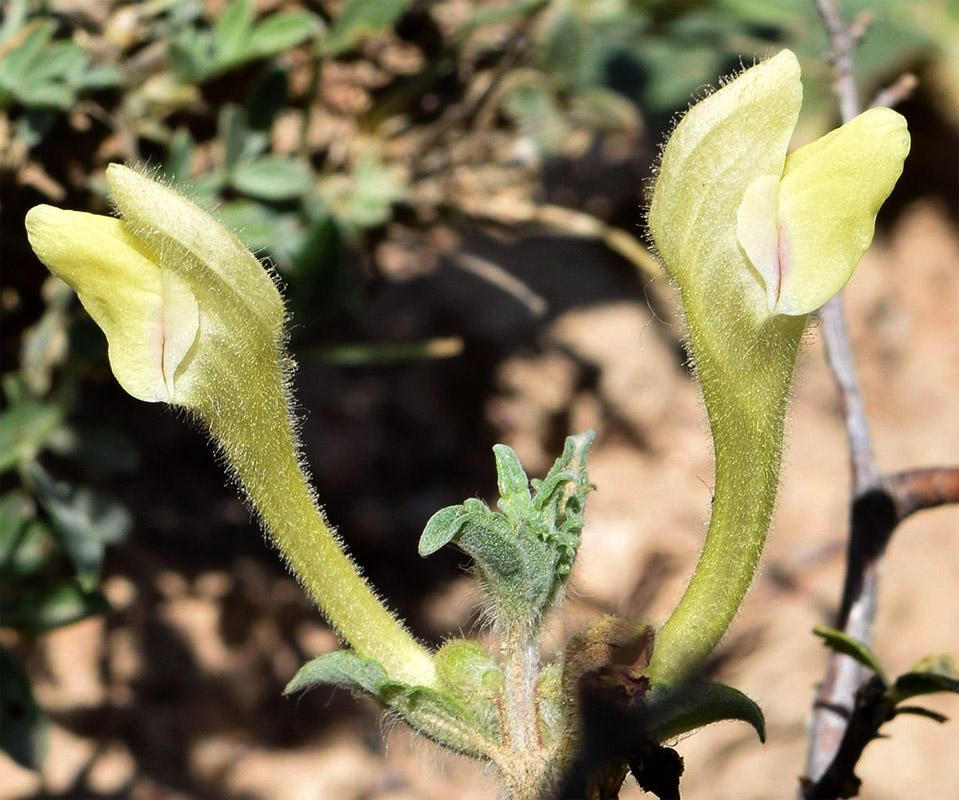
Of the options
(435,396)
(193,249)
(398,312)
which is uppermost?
(193,249)

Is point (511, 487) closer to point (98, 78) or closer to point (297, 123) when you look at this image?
point (98, 78)

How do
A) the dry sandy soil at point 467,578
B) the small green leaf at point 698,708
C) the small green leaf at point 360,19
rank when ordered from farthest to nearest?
the dry sandy soil at point 467,578 → the small green leaf at point 360,19 → the small green leaf at point 698,708

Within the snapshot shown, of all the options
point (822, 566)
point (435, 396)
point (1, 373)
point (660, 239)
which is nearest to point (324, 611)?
point (660, 239)

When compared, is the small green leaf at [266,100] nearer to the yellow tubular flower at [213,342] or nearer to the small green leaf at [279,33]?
the small green leaf at [279,33]

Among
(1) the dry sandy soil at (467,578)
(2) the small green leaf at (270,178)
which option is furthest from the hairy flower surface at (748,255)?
(1) the dry sandy soil at (467,578)

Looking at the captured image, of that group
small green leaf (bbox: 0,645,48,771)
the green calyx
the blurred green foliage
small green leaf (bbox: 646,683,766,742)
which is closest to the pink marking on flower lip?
the green calyx

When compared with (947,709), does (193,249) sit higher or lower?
higher

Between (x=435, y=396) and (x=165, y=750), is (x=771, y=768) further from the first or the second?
(x=165, y=750)
